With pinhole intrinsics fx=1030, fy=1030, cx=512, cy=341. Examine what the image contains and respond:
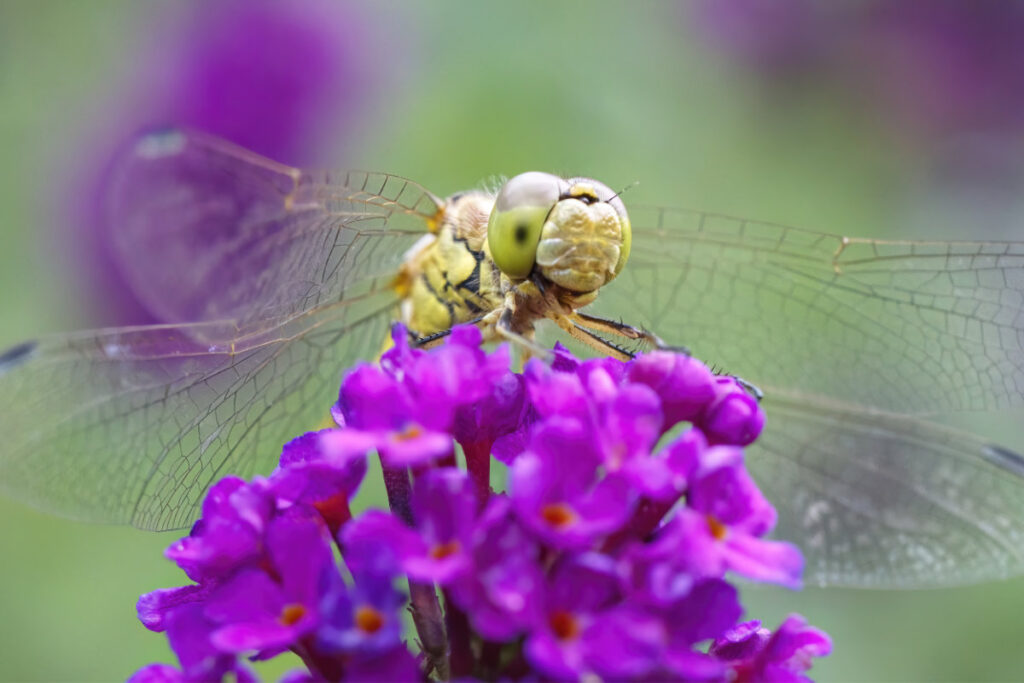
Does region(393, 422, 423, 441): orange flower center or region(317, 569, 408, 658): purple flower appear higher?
region(393, 422, 423, 441): orange flower center

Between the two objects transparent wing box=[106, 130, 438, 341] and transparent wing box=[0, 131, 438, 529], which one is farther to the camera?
transparent wing box=[106, 130, 438, 341]

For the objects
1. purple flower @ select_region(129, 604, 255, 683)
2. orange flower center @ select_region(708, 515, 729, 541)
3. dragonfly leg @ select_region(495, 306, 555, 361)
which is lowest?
purple flower @ select_region(129, 604, 255, 683)

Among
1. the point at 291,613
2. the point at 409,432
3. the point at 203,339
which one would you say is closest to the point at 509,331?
the point at 203,339

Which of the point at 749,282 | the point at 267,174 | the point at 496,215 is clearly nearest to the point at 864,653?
the point at 749,282

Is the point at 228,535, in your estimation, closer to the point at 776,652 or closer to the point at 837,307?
the point at 776,652

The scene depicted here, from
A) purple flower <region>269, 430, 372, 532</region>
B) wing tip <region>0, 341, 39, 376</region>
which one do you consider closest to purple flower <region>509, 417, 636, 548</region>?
purple flower <region>269, 430, 372, 532</region>

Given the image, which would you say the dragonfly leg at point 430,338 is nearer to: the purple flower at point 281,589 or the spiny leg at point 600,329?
the spiny leg at point 600,329

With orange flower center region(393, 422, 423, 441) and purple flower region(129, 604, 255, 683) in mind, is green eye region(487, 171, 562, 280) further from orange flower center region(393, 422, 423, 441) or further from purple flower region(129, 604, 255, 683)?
purple flower region(129, 604, 255, 683)
